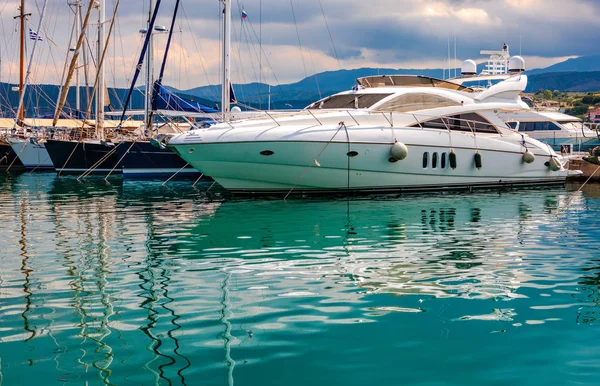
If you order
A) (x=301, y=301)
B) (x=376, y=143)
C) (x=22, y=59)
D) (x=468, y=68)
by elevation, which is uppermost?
(x=22, y=59)

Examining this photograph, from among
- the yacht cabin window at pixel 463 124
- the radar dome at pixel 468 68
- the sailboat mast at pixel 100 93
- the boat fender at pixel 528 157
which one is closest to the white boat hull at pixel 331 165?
the yacht cabin window at pixel 463 124

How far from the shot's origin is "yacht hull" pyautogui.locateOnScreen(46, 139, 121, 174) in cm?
3450

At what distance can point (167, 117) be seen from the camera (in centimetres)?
3416

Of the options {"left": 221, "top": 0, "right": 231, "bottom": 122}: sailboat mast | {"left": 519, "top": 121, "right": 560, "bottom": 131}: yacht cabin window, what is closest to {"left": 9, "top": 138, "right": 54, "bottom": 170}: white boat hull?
{"left": 221, "top": 0, "right": 231, "bottom": 122}: sailboat mast

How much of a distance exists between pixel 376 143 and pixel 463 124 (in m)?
4.11

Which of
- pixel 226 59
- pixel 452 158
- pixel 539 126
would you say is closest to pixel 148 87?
pixel 226 59

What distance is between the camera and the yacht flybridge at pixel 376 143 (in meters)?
19.7

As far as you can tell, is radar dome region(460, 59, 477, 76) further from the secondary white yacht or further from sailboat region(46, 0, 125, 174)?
sailboat region(46, 0, 125, 174)

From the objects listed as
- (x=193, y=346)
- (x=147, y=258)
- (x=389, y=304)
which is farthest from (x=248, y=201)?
(x=193, y=346)

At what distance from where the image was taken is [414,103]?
72.7 feet

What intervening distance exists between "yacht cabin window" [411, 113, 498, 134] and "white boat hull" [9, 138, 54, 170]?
87.8ft

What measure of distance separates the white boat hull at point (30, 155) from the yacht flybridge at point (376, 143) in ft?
74.2

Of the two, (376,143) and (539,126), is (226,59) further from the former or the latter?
(539,126)

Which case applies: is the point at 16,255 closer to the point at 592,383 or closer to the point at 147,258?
the point at 147,258
